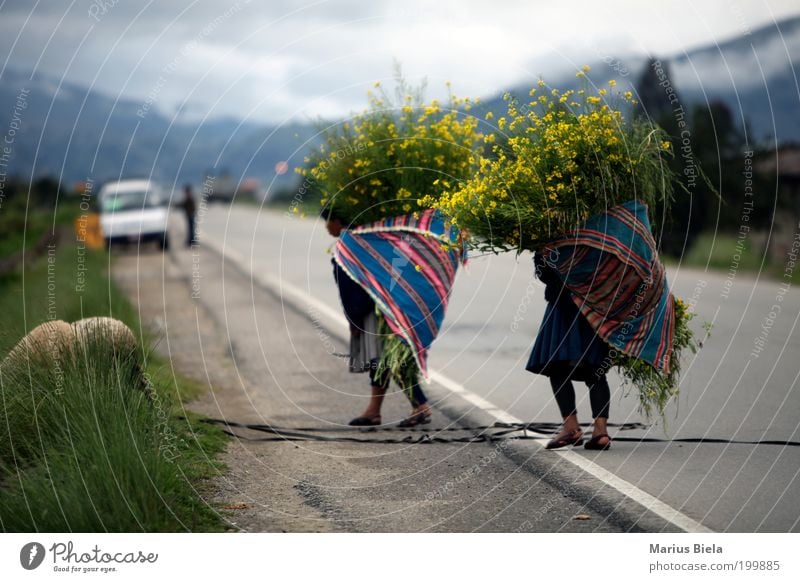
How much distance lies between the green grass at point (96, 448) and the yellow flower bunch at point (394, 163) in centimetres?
193

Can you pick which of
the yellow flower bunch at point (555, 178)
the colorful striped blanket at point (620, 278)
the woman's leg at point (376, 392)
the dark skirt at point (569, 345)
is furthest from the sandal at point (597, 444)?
the woman's leg at point (376, 392)

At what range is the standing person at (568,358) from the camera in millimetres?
7336

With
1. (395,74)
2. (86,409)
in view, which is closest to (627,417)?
(395,74)

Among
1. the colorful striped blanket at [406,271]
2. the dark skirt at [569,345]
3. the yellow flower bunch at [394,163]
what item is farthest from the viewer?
the yellow flower bunch at [394,163]

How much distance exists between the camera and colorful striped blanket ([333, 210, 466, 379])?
8.44 m

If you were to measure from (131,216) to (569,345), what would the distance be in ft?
87.6

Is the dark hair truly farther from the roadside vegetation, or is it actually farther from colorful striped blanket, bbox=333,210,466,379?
the roadside vegetation

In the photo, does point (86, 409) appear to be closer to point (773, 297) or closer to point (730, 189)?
point (773, 297)

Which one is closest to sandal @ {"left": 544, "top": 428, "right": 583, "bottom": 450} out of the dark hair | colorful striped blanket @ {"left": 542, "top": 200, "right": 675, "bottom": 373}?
colorful striped blanket @ {"left": 542, "top": 200, "right": 675, "bottom": 373}

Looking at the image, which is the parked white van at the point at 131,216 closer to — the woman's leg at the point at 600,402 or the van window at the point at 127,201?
the van window at the point at 127,201

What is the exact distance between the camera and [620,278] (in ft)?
23.5

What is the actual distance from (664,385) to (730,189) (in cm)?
1877

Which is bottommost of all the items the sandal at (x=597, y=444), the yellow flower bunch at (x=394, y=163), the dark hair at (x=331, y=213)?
the sandal at (x=597, y=444)
